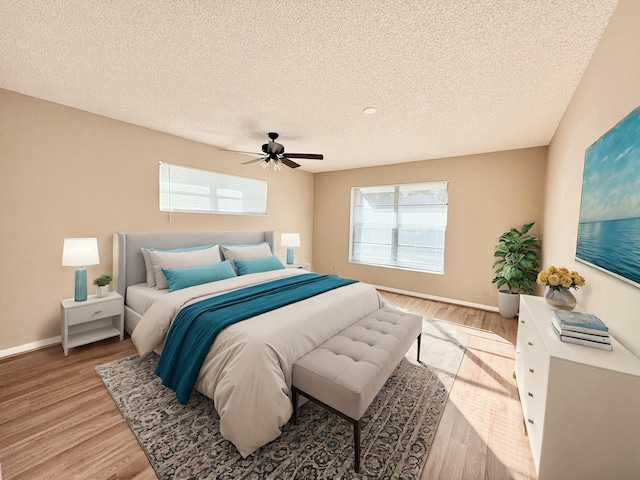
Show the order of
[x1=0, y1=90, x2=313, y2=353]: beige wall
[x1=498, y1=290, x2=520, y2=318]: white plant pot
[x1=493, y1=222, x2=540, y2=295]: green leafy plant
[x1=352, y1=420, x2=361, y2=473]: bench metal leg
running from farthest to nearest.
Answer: [x1=498, y1=290, x2=520, y2=318]: white plant pot → [x1=493, y1=222, x2=540, y2=295]: green leafy plant → [x1=0, y1=90, x2=313, y2=353]: beige wall → [x1=352, y1=420, x2=361, y2=473]: bench metal leg

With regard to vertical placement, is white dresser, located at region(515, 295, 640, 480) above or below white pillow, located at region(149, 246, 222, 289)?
below

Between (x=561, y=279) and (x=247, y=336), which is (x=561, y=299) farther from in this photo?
(x=247, y=336)

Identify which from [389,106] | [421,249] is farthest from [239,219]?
[421,249]

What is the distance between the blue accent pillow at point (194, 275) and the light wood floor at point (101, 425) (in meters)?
0.81

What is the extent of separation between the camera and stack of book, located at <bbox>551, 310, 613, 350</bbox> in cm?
128

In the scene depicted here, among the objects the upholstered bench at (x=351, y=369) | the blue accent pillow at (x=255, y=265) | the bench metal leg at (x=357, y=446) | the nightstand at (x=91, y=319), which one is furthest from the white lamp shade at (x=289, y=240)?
the bench metal leg at (x=357, y=446)

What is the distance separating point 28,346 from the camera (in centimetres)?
274

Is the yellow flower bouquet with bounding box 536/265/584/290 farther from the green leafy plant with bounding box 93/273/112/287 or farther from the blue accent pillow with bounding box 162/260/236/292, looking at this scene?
the green leafy plant with bounding box 93/273/112/287

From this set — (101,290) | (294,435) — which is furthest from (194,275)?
(294,435)

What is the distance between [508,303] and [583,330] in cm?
290

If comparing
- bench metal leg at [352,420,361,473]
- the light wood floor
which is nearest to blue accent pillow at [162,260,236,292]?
the light wood floor

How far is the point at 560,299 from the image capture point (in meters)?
1.76

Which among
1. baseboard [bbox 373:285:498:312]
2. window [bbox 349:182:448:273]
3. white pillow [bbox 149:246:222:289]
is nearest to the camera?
white pillow [bbox 149:246:222:289]

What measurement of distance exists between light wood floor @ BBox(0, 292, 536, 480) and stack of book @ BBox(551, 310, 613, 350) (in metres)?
0.85
